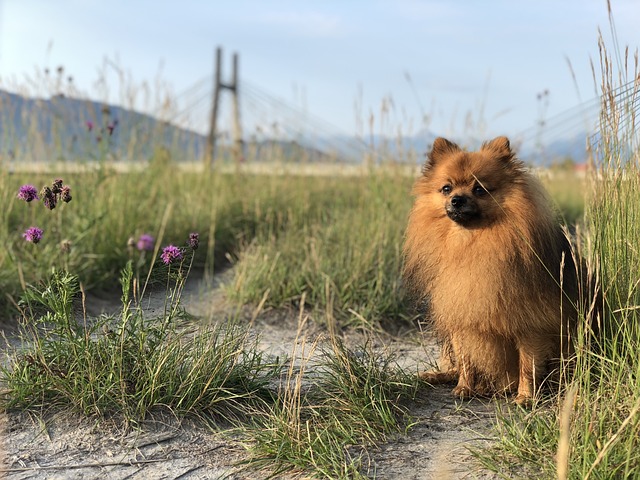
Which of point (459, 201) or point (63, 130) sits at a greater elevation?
point (63, 130)

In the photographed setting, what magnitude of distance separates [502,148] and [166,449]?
84.4 inches

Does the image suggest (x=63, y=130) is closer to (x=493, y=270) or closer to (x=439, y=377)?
(x=439, y=377)

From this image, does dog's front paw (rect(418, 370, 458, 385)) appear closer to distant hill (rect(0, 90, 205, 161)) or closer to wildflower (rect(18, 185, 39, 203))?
wildflower (rect(18, 185, 39, 203))

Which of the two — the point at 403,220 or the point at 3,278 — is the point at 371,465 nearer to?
the point at 3,278

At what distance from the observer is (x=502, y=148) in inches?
126

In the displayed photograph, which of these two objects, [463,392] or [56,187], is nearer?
[56,187]

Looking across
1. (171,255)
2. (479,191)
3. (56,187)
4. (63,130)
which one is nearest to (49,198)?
(56,187)

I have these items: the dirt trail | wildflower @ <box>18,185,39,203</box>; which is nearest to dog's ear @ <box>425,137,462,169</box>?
the dirt trail

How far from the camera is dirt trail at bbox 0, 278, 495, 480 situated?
2.47 meters

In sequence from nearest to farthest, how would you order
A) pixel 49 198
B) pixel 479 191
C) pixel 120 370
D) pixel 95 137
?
pixel 120 370 → pixel 49 198 → pixel 479 191 → pixel 95 137

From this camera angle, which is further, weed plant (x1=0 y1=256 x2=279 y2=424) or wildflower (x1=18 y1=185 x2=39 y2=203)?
wildflower (x1=18 y1=185 x2=39 y2=203)

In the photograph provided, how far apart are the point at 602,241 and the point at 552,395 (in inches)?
30.8

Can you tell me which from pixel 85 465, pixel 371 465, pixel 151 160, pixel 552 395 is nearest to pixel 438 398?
pixel 552 395

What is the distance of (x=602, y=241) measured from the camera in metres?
3.06
